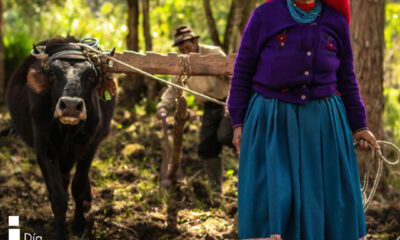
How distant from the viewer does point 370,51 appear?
214 inches

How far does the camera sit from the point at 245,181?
8.33ft

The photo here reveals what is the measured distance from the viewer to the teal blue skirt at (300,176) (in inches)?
94.3

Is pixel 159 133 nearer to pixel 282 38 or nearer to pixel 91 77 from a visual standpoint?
pixel 91 77

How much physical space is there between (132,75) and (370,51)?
5.07 meters

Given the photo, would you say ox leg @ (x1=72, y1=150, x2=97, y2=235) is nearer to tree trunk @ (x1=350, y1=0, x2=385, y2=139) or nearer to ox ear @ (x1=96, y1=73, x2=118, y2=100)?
ox ear @ (x1=96, y1=73, x2=118, y2=100)

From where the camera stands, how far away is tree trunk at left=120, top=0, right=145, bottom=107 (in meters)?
9.27

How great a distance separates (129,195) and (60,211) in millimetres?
1501

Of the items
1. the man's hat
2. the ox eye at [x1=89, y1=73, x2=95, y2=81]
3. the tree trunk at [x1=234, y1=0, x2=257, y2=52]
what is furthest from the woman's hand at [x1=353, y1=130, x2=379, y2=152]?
the tree trunk at [x1=234, y1=0, x2=257, y2=52]

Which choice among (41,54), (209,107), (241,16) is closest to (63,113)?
(41,54)

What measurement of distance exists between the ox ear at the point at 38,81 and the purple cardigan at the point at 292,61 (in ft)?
6.22

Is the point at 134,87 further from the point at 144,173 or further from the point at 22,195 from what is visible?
the point at 22,195

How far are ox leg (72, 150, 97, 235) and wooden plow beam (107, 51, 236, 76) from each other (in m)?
1.06

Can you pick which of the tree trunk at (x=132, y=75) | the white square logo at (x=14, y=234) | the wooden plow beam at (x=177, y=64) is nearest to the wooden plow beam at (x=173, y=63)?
the wooden plow beam at (x=177, y=64)

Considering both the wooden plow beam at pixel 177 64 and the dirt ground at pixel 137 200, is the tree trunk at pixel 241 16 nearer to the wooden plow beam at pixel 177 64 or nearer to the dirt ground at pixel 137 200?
the dirt ground at pixel 137 200
